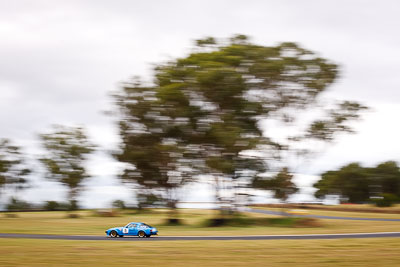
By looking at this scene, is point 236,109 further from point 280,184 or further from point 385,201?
point 385,201

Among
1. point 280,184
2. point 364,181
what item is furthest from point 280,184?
point 364,181

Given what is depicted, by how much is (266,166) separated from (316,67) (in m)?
11.1

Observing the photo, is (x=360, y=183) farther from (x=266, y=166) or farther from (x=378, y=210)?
(x=266, y=166)

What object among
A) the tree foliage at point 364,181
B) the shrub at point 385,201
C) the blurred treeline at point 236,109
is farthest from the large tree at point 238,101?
the tree foliage at point 364,181

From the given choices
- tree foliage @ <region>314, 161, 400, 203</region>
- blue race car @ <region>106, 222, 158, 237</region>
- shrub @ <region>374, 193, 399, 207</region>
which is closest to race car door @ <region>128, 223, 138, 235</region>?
blue race car @ <region>106, 222, 158, 237</region>

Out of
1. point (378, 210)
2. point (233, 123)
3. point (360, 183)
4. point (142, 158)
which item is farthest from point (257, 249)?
point (360, 183)

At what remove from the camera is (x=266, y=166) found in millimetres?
47312

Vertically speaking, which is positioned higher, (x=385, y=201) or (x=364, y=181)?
(x=364, y=181)

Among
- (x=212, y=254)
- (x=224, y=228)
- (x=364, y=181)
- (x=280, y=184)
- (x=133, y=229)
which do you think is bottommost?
(x=212, y=254)

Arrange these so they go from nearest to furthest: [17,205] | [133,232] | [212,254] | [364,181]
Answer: [212,254]
[133,232]
[17,205]
[364,181]

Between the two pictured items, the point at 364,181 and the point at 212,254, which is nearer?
the point at 212,254

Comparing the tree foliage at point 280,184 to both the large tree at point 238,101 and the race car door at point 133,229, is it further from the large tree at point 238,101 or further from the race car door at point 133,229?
the race car door at point 133,229

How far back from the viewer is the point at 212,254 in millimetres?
20281

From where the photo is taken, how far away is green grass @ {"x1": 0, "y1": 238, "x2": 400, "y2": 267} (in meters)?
17.7
